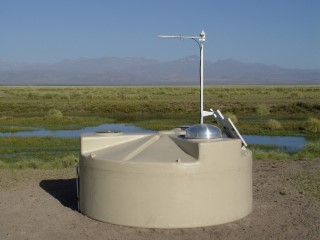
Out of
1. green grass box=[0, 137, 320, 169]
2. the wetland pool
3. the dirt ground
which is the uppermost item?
the dirt ground

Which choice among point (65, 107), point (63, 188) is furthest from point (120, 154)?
point (65, 107)

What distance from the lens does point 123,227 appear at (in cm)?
1095

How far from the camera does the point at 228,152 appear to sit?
1098cm

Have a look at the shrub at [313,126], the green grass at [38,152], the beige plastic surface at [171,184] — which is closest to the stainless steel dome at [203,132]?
the beige plastic surface at [171,184]

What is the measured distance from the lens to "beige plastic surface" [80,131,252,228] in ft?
34.9

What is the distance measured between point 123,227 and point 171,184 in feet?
4.56

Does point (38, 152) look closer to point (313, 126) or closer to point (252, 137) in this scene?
point (252, 137)

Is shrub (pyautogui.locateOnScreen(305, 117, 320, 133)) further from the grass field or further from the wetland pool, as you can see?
the wetland pool

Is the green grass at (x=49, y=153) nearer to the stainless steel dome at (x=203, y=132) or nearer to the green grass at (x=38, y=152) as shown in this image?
the green grass at (x=38, y=152)

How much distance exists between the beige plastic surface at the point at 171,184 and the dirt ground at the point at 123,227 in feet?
0.85

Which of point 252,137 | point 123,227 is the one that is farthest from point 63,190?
point 252,137

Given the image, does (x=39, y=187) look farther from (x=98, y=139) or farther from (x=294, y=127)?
(x=294, y=127)

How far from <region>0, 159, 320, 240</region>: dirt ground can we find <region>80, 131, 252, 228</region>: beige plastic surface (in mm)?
258

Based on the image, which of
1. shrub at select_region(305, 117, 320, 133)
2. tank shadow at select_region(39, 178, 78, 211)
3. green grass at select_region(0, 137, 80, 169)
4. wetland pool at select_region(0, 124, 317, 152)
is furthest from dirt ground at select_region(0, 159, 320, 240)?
shrub at select_region(305, 117, 320, 133)
